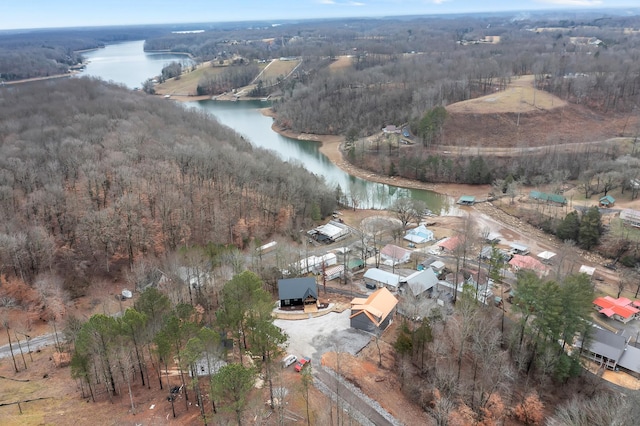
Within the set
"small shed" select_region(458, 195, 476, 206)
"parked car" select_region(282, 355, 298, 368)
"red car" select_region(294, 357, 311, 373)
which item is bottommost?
"small shed" select_region(458, 195, 476, 206)

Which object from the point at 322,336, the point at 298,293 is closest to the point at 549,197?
the point at 298,293

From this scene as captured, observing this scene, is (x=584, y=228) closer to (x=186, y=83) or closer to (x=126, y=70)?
(x=186, y=83)

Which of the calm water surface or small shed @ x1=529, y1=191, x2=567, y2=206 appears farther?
the calm water surface

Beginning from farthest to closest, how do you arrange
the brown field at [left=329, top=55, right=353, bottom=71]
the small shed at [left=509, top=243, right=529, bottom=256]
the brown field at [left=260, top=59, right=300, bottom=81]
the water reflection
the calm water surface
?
the calm water surface → the brown field at [left=260, top=59, right=300, bottom=81] → the brown field at [left=329, top=55, right=353, bottom=71] → the water reflection → the small shed at [left=509, top=243, right=529, bottom=256]

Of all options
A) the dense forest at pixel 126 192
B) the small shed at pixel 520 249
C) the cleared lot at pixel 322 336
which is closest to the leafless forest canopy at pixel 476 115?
the small shed at pixel 520 249

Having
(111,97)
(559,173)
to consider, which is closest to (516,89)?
(559,173)

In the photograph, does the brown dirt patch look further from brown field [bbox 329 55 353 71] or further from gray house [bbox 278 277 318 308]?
brown field [bbox 329 55 353 71]

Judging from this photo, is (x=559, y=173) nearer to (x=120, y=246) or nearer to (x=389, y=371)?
(x=389, y=371)

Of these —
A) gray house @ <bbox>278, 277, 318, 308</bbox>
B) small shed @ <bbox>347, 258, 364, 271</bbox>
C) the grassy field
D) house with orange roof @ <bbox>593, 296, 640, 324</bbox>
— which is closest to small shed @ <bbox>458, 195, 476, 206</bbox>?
small shed @ <bbox>347, 258, 364, 271</bbox>
